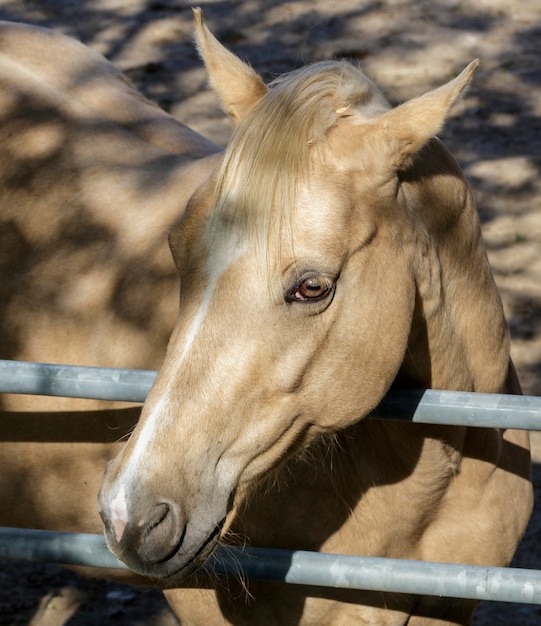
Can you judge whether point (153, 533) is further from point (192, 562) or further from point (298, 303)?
point (298, 303)

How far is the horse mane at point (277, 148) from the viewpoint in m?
1.80

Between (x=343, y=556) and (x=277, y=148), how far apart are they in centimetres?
81

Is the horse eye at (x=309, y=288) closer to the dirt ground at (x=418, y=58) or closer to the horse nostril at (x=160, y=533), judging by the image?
the horse nostril at (x=160, y=533)

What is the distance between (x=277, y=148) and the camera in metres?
1.84

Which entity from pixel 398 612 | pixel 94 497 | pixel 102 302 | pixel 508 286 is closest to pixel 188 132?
pixel 102 302

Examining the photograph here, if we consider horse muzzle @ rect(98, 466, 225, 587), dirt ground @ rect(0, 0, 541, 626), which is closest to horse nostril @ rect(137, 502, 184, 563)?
horse muzzle @ rect(98, 466, 225, 587)

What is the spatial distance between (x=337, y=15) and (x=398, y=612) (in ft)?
18.4

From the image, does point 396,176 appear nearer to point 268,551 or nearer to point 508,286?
point 268,551

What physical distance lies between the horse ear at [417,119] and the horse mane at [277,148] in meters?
0.10

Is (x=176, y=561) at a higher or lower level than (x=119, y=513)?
lower

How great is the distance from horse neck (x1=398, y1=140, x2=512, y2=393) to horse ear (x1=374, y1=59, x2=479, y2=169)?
0.41ft

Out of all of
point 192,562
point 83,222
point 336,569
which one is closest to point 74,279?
point 83,222

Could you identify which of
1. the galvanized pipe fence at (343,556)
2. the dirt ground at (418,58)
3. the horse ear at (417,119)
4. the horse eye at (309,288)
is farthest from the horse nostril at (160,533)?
the dirt ground at (418,58)

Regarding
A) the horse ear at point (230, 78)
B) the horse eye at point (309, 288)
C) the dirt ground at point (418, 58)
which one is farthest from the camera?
the dirt ground at point (418, 58)
